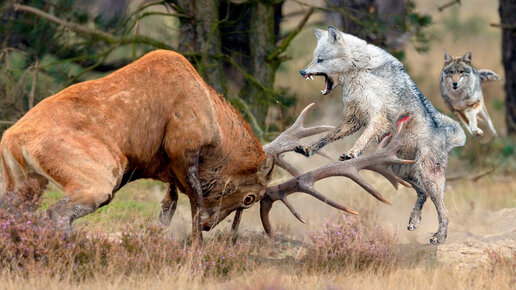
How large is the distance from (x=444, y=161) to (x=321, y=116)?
5.13 meters

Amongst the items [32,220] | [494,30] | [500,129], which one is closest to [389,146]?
[32,220]

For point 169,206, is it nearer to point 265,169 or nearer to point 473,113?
point 265,169

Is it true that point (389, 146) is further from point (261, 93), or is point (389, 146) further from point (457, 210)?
point (261, 93)

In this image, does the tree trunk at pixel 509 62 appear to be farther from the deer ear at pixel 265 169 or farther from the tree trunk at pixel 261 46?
the deer ear at pixel 265 169

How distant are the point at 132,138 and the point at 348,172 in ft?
6.11

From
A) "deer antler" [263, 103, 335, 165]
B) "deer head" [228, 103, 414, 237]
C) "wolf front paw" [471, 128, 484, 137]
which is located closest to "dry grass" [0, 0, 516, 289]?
"deer head" [228, 103, 414, 237]

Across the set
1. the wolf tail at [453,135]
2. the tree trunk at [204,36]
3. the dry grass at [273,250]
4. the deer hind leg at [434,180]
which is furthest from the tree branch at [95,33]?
the deer hind leg at [434,180]

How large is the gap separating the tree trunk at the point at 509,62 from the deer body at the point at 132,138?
26.1 feet

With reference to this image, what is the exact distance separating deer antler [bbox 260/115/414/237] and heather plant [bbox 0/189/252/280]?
0.85m

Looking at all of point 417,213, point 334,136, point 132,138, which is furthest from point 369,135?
point 132,138

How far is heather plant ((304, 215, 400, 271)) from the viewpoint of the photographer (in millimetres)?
6938

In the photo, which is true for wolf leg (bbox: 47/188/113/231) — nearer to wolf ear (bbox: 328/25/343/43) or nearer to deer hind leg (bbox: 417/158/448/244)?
wolf ear (bbox: 328/25/343/43)

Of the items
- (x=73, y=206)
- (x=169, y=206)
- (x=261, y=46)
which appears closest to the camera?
(x=73, y=206)

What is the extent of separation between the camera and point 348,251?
23.3ft
